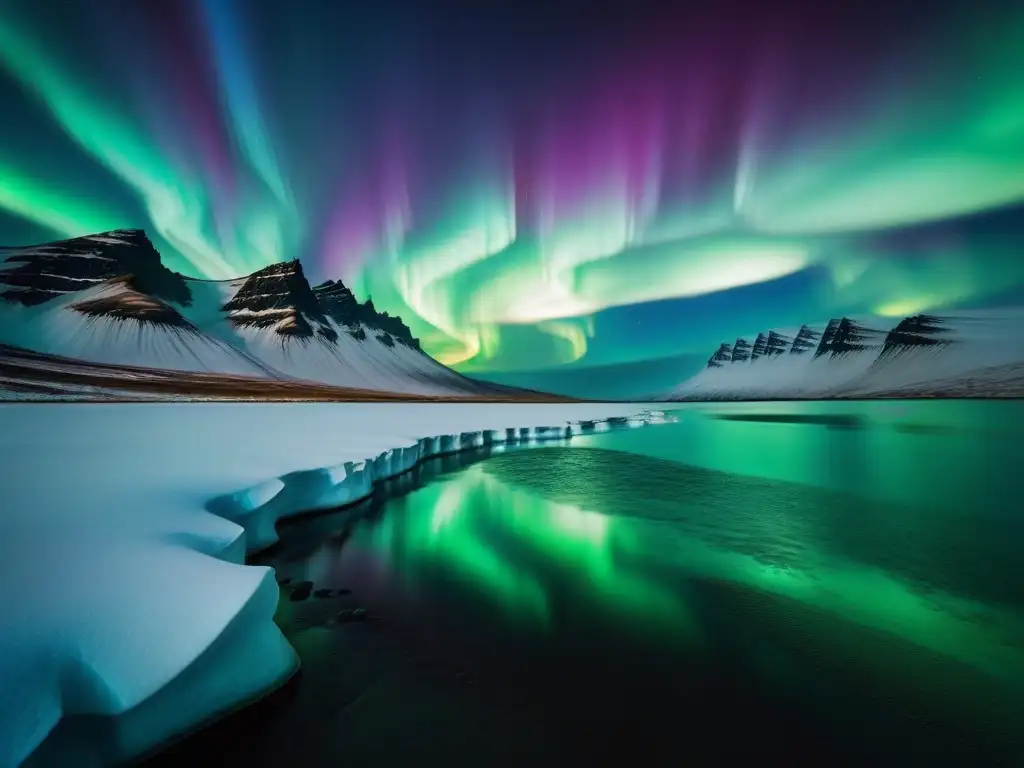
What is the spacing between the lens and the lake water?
14.2ft

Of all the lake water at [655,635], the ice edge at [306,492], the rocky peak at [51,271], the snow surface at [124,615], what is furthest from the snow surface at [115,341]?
the lake water at [655,635]

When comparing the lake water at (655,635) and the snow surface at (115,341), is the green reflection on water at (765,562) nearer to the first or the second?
the lake water at (655,635)

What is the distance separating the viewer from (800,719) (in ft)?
15.1

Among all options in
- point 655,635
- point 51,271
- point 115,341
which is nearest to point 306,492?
point 655,635

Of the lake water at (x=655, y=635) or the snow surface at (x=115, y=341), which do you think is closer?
the lake water at (x=655, y=635)

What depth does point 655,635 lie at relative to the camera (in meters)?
6.27

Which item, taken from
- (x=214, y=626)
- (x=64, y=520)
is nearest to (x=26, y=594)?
(x=214, y=626)

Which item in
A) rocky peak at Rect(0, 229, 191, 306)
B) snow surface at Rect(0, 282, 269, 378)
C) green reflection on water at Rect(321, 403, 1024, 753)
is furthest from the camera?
rocky peak at Rect(0, 229, 191, 306)

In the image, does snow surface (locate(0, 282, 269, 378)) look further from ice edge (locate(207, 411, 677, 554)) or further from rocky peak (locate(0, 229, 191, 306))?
ice edge (locate(207, 411, 677, 554))

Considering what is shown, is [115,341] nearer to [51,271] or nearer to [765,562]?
[51,271]

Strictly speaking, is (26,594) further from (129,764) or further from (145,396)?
(145,396)

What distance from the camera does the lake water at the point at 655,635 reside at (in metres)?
4.32

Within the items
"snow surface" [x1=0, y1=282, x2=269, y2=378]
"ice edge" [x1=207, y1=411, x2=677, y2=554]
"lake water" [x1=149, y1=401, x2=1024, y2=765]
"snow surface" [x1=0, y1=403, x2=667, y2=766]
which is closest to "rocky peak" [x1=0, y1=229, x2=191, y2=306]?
"snow surface" [x1=0, y1=282, x2=269, y2=378]

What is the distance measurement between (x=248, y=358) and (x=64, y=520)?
614 ft
